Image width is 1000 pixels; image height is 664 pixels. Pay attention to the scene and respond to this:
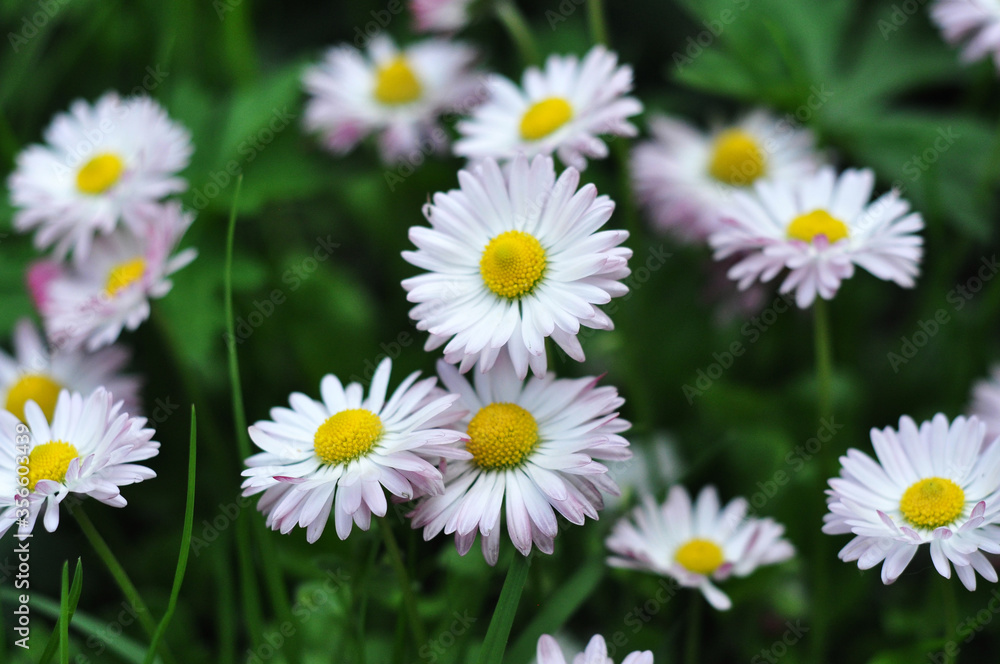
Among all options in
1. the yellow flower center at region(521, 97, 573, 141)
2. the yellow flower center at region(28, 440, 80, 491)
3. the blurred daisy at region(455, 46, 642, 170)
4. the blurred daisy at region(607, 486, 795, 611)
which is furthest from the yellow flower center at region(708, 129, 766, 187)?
the yellow flower center at region(28, 440, 80, 491)

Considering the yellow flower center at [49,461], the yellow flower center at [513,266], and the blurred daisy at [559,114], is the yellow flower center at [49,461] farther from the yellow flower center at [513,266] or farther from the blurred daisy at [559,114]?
the blurred daisy at [559,114]

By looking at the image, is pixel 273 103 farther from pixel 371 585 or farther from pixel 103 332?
pixel 371 585

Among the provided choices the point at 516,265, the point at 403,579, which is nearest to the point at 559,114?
the point at 516,265

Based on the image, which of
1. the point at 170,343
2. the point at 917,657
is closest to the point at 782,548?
the point at 917,657

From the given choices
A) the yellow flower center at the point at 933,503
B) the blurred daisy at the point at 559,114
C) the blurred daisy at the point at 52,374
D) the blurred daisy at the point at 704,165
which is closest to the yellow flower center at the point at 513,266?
the blurred daisy at the point at 559,114

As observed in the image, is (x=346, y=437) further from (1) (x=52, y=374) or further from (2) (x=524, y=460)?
(1) (x=52, y=374)

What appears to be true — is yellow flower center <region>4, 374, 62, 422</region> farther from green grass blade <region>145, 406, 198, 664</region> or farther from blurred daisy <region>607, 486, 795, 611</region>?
blurred daisy <region>607, 486, 795, 611</region>
